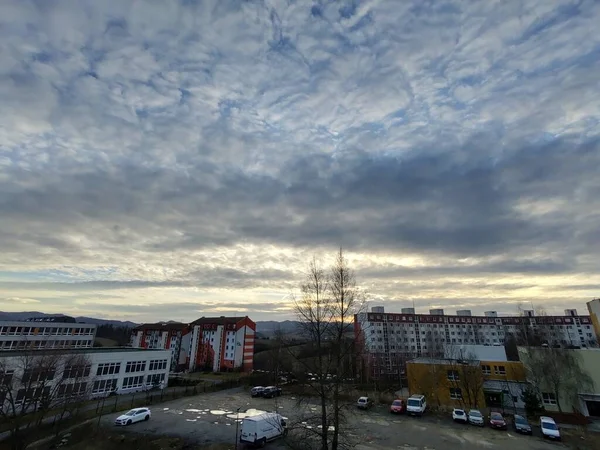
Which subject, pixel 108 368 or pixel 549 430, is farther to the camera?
pixel 108 368

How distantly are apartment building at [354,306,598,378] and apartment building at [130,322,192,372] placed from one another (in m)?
50.8

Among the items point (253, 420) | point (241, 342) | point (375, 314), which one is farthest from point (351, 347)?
point (375, 314)

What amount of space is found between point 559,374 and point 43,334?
9992cm

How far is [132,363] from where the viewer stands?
51.8 metres

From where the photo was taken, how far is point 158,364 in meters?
56.5

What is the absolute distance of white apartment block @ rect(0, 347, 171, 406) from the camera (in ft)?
104

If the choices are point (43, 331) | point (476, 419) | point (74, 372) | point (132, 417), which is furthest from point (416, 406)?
point (43, 331)

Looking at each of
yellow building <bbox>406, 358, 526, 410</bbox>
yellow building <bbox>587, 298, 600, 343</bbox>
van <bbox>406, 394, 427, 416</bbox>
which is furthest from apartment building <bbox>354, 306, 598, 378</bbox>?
van <bbox>406, 394, 427, 416</bbox>

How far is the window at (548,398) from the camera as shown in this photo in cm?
4084

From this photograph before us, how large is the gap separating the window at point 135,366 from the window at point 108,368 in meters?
1.62

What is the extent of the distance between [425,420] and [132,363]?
43.4m

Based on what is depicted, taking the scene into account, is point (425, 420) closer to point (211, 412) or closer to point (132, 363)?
point (211, 412)

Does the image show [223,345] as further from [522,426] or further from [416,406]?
[522,426]

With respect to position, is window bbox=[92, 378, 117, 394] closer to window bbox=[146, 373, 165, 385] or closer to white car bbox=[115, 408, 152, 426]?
window bbox=[146, 373, 165, 385]
